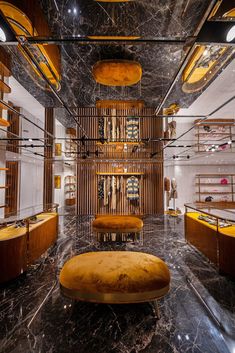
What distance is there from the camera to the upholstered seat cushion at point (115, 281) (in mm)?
1659

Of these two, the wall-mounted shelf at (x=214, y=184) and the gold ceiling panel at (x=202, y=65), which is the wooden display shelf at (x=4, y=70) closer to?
the gold ceiling panel at (x=202, y=65)

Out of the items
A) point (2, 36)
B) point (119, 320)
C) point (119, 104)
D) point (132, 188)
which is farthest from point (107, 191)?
point (2, 36)

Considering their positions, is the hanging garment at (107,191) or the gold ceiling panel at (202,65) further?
the hanging garment at (107,191)

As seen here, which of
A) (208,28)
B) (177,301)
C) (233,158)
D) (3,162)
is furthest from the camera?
(233,158)

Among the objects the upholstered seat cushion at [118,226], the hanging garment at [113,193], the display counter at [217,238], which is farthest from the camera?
the hanging garment at [113,193]

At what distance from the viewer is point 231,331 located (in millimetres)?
1713

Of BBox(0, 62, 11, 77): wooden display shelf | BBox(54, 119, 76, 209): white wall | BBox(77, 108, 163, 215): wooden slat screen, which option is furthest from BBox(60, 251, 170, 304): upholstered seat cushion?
BBox(54, 119, 76, 209): white wall

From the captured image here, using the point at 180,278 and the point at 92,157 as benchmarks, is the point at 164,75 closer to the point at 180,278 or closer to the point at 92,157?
the point at 92,157

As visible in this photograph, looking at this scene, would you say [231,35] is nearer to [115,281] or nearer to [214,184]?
[115,281]

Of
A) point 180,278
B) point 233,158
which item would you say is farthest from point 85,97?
point 233,158

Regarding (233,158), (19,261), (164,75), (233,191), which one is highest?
(164,75)

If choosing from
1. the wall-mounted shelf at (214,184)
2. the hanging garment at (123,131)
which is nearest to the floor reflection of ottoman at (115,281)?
the hanging garment at (123,131)

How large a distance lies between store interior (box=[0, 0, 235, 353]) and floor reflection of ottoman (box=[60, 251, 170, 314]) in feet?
0.04

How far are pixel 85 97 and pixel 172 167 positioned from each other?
530 cm
